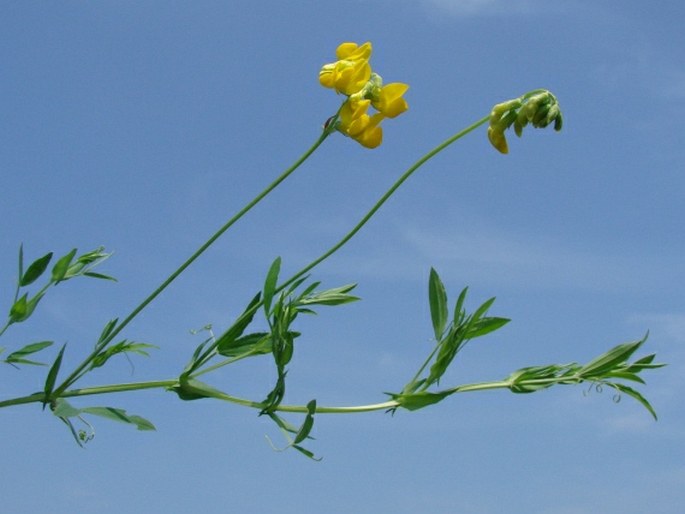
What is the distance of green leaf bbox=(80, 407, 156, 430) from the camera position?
214 cm

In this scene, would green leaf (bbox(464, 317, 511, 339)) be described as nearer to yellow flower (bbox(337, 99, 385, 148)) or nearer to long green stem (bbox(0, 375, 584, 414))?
long green stem (bbox(0, 375, 584, 414))

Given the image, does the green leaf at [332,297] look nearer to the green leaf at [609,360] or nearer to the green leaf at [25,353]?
the green leaf at [609,360]

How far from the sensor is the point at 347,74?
2.17 metres

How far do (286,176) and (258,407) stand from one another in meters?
0.52

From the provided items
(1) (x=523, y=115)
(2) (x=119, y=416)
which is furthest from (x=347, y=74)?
(2) (x=119, y=416)

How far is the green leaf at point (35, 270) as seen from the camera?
251 cm

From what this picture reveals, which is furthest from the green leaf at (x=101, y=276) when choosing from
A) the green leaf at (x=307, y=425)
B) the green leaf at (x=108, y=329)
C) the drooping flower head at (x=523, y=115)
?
the drooping flower head at (x=523, y=115)

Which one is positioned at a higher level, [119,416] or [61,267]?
[61,267]

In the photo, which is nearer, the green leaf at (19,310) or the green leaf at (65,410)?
the green leaf at (65,410)

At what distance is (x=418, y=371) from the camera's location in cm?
213

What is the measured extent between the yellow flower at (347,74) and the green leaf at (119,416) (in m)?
0.87

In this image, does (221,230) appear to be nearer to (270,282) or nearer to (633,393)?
(270,282)

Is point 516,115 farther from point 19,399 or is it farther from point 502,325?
point 19,399

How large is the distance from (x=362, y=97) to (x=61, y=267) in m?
0.97
